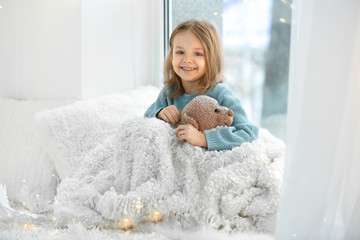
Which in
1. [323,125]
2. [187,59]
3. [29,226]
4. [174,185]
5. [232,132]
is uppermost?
[187,59]

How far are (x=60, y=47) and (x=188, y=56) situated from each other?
849mm

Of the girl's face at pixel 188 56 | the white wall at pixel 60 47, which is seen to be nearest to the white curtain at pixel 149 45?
the white wall at pixel 60 47

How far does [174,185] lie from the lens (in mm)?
1265

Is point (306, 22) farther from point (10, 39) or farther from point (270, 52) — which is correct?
point (10, 39)

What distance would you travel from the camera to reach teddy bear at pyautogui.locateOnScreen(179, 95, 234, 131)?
→ 142cm

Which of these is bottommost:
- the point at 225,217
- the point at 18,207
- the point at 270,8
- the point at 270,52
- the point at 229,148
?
the point at 18,207

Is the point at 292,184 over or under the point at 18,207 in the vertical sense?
over

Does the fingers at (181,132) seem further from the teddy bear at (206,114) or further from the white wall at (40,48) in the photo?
the white wall at (40,48)

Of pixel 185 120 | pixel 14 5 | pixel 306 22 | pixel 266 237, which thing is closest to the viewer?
pixel 306 22

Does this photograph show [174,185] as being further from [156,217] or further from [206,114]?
[206,114]

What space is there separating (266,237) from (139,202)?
367 millimetres

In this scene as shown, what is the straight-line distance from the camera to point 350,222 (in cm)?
97

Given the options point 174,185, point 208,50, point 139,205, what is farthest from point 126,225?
point 208,50

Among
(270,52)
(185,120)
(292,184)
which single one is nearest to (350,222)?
(292,184)
